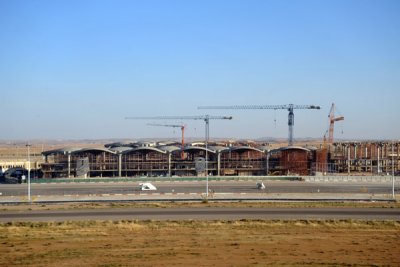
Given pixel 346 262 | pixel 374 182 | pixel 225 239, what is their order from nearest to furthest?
pixel 346 262 < pixel 225 239 < pixel 374 182

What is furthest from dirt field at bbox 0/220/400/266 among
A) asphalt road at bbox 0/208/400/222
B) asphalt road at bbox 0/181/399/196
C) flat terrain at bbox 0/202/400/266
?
asphalt road at bbox 0/181/399/196

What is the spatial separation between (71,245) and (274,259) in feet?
37.0

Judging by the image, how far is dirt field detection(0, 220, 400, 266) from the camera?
77.8 ft

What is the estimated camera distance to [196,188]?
5862 centimetres

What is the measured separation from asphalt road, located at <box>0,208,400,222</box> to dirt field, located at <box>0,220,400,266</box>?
231 centimetres

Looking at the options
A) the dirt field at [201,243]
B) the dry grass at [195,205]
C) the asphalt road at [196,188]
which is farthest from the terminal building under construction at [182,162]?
the dirt field at [201,243]

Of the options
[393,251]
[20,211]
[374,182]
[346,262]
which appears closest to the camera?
[346,262]

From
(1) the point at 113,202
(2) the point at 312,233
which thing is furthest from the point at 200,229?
(1) the point at 113,202

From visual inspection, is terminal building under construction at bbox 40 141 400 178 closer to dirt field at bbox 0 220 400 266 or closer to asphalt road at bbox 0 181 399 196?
asphalt road at bbox 0 181 399 196

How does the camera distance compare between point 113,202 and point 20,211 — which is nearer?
point 20,211

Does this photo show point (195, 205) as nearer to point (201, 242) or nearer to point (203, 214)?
point (203, 214)

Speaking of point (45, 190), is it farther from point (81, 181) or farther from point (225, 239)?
point (225, 239)

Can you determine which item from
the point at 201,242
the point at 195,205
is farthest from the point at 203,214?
the point at 201,242

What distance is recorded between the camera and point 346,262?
2352 centimetres
